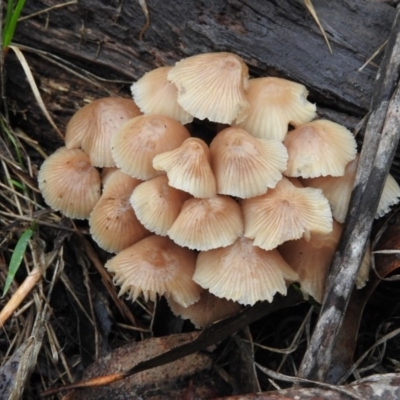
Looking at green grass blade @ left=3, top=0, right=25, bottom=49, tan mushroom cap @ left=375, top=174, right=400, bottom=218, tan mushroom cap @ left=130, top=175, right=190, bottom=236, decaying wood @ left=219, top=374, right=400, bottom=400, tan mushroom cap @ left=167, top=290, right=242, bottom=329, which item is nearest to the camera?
decaying wood @ left=219, top=374, right=400, bottom=400

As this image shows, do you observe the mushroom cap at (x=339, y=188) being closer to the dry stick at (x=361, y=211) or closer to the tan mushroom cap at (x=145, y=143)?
the dry stick at (x=361, y=211)

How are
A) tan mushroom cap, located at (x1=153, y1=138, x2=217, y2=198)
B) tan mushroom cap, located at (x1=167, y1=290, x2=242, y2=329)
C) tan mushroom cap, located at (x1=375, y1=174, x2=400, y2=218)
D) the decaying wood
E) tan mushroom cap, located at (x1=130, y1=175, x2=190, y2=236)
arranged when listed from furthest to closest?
1. tan mushroom cap, located at (x1=167, y1=290, x2=242, y2=329)
2. tan mushroom cap, located at (x1=375, y1=174, x2=400, y2=218)
3. tan mushroom cap, located at (x1=130, y1=175, x2=190, y2=236)
4. tan mushroom cap, located at (x1=153, y1=138, x2=217, y2=198)
5. the decaying wood

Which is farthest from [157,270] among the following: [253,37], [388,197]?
[253,37]

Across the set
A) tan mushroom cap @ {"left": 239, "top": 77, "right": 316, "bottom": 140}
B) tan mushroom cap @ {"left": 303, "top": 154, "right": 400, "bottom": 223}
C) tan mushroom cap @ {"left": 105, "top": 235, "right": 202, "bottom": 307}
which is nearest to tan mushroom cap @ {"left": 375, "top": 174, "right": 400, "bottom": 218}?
tan mushroom cap @ {"left": 303, "top": 154, "right": 400, "bottom": 223}

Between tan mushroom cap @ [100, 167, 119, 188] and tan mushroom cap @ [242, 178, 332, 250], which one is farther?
tan mushroom cap @ [100, 167, 119, 188]

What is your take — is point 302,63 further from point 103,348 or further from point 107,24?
point 103,348

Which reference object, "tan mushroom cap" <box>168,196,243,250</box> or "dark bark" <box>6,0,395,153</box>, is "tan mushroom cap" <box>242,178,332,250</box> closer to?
"tan mushroom cap" <box>168,196,243,250</box>

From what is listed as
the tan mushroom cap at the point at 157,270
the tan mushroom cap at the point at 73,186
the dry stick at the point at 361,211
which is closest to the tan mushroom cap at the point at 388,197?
the dry stick at the point at 361,211

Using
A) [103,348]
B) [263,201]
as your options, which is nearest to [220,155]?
[263,201]
